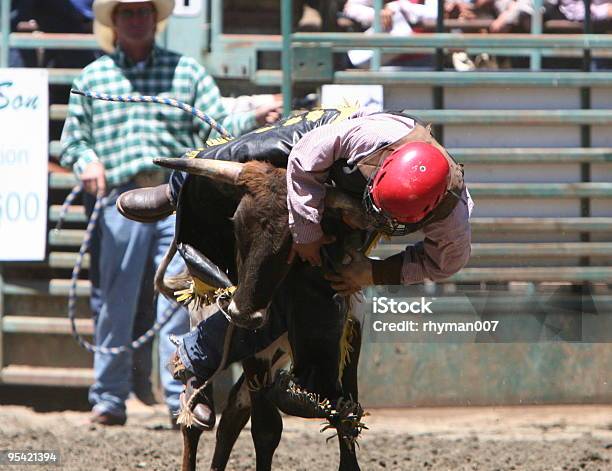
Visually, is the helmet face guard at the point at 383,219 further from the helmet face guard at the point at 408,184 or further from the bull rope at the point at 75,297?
the bull rope at the point at 75,297

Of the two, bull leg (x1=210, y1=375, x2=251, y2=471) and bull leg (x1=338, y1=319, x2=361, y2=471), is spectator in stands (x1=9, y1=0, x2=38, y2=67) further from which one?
bull leg (x1=338, y1=319, x2=361, y2=471)

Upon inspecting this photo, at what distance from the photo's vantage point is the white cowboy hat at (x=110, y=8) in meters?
6.87

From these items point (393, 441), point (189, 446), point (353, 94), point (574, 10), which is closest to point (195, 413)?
point (189, 446)

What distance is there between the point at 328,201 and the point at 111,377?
3266 mm

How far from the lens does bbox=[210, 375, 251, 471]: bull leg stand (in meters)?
5.16

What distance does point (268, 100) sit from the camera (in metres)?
6.94

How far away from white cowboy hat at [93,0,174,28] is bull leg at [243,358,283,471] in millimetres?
2751

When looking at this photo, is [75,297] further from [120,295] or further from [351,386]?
[351,386]

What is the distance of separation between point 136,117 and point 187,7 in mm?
762

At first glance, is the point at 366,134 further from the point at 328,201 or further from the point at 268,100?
the point at 268,100

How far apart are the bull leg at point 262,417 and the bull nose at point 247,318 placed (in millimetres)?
494

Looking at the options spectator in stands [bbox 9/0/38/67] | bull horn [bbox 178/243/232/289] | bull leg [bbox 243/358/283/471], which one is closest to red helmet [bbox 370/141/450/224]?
bull horn [bbox 178/243/232/289]

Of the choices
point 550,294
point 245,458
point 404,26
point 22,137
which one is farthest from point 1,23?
point 550,294

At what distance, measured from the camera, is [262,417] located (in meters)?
4.95
